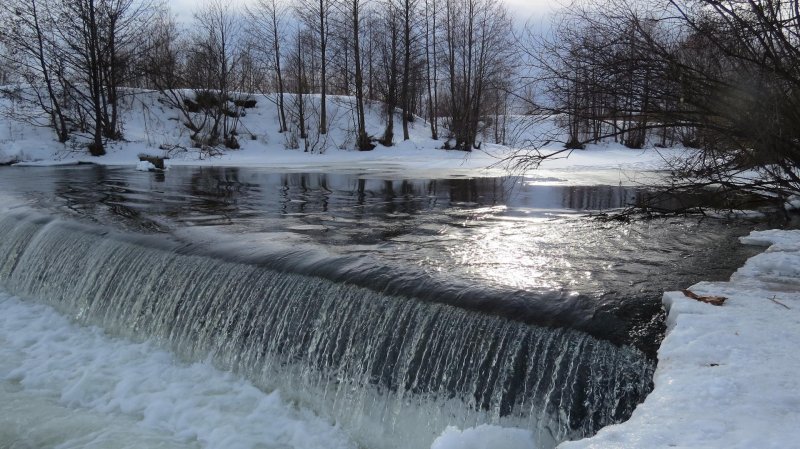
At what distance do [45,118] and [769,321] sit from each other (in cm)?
2959

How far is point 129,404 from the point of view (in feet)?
16.7

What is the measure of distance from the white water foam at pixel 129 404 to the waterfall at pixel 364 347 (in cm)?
21

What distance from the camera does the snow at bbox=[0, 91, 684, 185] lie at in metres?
20.0

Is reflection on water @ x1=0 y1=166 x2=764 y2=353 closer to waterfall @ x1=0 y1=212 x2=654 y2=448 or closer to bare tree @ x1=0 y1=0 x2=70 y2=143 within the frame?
waterfall @ x1=0 y1=212 x2=654 y2=448

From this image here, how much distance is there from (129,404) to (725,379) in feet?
15.1

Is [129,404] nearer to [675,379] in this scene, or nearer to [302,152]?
[675,379]

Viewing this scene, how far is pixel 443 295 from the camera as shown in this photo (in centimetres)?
496

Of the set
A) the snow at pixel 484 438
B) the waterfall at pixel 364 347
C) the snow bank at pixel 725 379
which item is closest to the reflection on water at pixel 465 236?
the waterfall at pixel 364 347

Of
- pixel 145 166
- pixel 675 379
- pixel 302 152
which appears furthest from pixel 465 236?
pixel 302 152

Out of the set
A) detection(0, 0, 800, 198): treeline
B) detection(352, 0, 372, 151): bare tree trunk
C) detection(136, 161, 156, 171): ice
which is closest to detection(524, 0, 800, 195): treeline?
detection(0, 0, 800, 198): treeline

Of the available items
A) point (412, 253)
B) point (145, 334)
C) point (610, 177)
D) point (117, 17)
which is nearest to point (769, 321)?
point (412, 253)

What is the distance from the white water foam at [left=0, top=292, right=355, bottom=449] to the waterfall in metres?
0.21

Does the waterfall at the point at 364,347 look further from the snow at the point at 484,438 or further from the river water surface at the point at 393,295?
the snow at the point at 484,438

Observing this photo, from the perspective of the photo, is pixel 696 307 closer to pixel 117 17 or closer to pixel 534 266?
pixel 534 266
